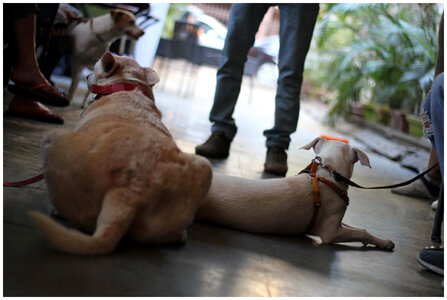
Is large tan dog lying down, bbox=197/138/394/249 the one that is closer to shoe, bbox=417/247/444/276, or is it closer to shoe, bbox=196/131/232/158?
shoe, bbox=417/247/444/276

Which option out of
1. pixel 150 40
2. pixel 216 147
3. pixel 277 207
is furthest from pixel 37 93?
pixel 150 40

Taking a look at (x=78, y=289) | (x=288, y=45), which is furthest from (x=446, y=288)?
(x=288, y=45)

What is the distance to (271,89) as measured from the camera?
1712cm

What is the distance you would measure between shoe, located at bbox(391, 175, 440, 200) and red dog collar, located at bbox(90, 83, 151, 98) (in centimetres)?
240

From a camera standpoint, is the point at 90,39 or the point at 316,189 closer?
the point at 316,189

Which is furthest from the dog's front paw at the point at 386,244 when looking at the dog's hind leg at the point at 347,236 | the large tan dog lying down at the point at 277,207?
the large tan dog lying down at the point at 277,207

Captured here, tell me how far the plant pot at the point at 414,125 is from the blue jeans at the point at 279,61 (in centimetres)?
366

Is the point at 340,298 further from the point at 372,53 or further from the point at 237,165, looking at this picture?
the point at 372,53

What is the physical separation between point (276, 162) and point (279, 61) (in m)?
0.76

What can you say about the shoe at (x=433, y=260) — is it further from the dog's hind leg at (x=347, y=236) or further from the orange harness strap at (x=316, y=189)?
the orange harness strap at (x=316, y=189)

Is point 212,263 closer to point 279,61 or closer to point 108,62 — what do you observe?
point 108,62

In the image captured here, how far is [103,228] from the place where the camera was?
1.40m

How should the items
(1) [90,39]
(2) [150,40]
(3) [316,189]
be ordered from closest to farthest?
(3) [316,189]
(1) [90,39]
(2) [150,40]

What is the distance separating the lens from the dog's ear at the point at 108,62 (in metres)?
1.98
